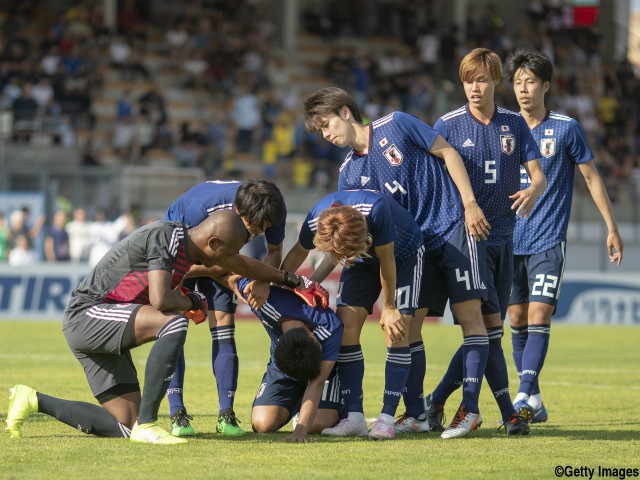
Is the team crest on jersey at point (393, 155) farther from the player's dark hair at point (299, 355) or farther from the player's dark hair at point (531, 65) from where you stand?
the player's dark hair at point (531, 65)

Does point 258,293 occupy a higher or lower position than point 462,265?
lower

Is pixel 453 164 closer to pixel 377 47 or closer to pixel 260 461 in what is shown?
pixel 260 461

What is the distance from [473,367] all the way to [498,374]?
281mm

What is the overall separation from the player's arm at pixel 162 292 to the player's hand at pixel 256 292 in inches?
25.5

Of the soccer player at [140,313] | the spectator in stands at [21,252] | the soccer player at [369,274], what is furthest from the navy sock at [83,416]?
the spectator in stands at [21,252]

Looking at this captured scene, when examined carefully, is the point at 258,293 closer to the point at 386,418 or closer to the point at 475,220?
the point at 386,418

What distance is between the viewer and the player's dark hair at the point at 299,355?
697cm

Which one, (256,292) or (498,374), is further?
(498,374)

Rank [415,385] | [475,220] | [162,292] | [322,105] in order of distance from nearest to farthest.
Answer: [162,292] → [475,220] → [322,105] → [415,385]

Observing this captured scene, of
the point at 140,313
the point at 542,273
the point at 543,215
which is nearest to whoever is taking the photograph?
the point at 140,313

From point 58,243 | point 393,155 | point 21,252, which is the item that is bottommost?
point 21,252

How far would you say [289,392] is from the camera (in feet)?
24.2

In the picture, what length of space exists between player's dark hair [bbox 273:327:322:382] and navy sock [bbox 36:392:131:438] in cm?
102

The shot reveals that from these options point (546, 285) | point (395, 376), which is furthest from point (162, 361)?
point (546, 285)
